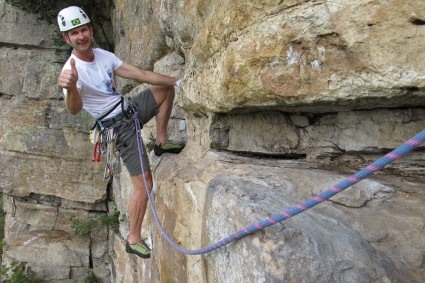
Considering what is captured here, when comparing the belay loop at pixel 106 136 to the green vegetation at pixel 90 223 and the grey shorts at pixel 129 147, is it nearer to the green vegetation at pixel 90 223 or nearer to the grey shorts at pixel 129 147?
the grey shorts at pixel 129 147

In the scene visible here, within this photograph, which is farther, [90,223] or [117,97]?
[90,223]

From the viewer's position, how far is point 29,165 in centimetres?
992

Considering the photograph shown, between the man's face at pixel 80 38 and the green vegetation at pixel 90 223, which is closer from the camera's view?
the man's face at pixel 80 38

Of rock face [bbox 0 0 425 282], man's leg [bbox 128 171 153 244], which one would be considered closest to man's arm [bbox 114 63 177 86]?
rock face [bbox 0 0 425 282]

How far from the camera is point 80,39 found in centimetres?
380

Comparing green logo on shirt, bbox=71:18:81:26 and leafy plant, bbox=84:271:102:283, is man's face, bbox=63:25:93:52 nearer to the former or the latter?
green logo on shirt, bbox=71:18:81:26

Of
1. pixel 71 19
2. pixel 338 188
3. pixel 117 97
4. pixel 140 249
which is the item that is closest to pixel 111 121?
pixel 117 97

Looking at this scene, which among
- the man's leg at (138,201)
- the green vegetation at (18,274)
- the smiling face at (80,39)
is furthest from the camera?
the green vegetation at (18,274)

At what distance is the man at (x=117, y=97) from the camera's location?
3.84m

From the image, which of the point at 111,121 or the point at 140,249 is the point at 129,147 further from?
the point at 140,249

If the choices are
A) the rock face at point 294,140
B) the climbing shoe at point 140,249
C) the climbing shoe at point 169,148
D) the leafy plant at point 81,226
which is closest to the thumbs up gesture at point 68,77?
the rock face at point 294,140

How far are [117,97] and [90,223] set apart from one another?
7.35m

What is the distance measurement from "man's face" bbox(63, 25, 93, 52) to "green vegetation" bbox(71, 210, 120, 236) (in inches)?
269

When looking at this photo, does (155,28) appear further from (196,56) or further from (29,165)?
(29,165)
